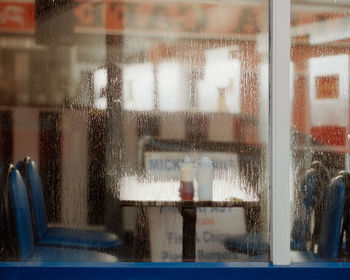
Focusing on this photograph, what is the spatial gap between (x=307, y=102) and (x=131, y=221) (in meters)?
1.01

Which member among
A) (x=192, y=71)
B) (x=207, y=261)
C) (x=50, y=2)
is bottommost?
(x=207, y=261)

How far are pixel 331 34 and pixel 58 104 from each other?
132 centimetres

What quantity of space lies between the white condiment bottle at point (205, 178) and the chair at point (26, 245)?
0.51 metres

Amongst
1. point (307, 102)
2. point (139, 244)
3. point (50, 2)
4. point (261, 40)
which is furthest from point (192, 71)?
point (139, 244)

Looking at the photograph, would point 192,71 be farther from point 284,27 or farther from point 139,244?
point 139,244

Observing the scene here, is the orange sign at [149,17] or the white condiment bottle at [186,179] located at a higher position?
the orange sign at [149,17]

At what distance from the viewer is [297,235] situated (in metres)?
2.11

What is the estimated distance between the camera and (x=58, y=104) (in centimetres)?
208

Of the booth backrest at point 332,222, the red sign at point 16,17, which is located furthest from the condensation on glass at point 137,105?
the booth backrest at point 332,222

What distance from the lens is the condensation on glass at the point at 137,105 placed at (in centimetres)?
207

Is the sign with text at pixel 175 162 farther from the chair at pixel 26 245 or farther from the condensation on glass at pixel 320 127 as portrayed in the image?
the chair at pixel 26 245

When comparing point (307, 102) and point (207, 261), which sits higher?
point (307, 102)

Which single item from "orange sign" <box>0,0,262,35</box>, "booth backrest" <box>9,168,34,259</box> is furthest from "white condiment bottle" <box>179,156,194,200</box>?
"booth backrest" <box>9,168,34,259</box>

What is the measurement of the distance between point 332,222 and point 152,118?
1000mm
